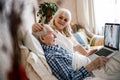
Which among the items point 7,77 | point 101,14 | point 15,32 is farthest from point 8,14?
point 101,14

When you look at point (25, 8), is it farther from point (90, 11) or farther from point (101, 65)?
point (90, 11)

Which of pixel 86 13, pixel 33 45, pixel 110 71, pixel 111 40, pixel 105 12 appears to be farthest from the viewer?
pixel 86 13

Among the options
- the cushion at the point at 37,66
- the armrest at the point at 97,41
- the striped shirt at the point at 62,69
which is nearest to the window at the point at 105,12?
the armrest at the point at 97,41

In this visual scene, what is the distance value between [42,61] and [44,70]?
0.23 ft

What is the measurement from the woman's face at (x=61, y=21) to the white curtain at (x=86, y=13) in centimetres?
149

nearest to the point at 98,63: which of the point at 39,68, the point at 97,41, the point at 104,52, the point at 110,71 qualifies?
the point at 110,71

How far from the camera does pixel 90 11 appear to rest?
3541mm

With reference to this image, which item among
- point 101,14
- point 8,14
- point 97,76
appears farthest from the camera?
point 101,14

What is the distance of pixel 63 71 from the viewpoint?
152 centimetres

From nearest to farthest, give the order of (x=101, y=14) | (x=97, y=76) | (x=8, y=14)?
1. (x=8, y=14)
2. (x=97, y=76)
3. (x=101, y=14)

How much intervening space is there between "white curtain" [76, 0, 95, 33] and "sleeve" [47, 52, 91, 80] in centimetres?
210

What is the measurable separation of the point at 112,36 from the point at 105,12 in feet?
6.11

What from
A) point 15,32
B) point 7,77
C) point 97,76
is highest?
point 15,32

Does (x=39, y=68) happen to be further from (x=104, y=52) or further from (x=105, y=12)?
(x=105, y=12)
